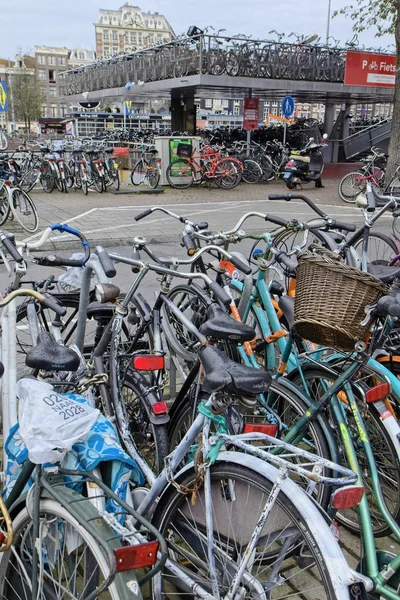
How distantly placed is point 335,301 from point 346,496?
2.46 ft

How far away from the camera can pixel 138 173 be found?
51.7 feet

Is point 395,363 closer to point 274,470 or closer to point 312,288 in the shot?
point 312,288

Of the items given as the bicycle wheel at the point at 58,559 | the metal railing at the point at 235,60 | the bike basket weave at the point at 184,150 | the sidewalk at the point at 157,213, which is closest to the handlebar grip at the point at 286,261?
the bicycle wheel at the point at 58,559

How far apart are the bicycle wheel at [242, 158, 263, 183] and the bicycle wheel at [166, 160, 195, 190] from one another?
240 centimetres

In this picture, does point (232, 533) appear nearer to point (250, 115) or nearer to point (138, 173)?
point (138, 173)

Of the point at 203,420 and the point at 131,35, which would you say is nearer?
the point at 203,420

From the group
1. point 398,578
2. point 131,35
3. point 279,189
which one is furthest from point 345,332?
point 131,35

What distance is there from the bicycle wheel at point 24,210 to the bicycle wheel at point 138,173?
252 inches

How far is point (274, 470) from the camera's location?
159 cm

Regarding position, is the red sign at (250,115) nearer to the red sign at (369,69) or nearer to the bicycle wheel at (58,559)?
the red sign at (369,69)

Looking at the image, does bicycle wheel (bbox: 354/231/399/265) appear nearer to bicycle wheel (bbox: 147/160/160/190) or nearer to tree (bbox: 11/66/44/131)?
bicycle wheel (bbox: 147/160/160/190)

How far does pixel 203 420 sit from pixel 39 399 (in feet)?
1.75

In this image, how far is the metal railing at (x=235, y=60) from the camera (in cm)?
1753

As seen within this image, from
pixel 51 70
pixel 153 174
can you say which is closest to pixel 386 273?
pixel 153 174
